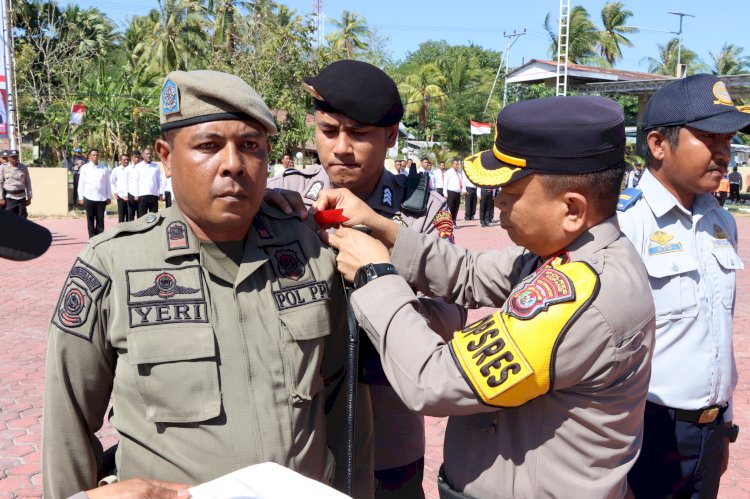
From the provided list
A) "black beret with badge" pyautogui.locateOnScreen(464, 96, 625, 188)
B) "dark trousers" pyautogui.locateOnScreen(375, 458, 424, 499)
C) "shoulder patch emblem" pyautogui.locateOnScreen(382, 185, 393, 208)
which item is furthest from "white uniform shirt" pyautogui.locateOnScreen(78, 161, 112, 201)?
"black beret with badge" pyautogui.locateOnScreen(464, 96, 625, 188)

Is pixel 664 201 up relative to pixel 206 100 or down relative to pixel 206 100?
down

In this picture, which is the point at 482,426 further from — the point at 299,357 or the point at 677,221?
the point at 677,221

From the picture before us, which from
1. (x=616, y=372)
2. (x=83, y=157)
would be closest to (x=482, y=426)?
(x=616, y=372)

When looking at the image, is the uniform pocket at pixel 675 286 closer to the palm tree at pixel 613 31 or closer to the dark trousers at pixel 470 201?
the dark trousers at pixel 470 201

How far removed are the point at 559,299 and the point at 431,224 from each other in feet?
3.50

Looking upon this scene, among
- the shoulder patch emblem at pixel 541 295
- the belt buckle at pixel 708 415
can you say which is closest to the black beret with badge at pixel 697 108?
the belt buckle at pixel 708 415

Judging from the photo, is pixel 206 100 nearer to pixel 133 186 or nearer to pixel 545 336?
pixel 545 336

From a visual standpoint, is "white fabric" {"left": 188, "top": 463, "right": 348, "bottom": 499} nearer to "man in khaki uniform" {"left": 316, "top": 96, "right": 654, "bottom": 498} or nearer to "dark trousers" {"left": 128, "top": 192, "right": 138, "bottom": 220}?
"man in khaki uniform" {"left": 316, "top": 96, "right": 654, "bottom": 498}

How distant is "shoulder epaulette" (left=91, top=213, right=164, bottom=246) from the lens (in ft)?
6.09

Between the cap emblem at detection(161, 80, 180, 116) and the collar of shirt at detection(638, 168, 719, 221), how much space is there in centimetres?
179

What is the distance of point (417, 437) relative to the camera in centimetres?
258

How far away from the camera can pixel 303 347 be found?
1.91m

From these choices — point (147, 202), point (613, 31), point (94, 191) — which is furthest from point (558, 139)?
point (613, 31)

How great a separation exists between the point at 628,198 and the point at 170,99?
177cm
